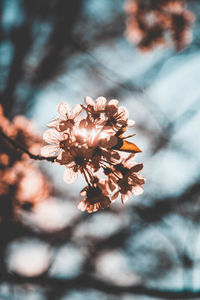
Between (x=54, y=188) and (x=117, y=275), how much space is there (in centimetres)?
196

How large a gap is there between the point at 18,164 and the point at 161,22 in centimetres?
302

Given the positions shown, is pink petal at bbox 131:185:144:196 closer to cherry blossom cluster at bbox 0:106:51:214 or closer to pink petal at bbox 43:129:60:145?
pink petal at bbox 43:129:60:145

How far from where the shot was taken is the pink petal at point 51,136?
1.35 meters

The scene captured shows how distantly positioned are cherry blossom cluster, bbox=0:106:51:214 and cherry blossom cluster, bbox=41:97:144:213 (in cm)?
92

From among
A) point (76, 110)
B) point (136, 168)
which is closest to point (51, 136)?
point (76, 110)

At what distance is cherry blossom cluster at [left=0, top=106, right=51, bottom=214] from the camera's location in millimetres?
2254

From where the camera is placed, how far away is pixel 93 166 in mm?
1242

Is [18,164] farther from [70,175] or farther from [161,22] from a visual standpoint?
[161,22]

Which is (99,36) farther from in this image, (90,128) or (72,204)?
(90,128)

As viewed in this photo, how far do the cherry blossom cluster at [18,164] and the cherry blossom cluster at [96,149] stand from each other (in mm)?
920

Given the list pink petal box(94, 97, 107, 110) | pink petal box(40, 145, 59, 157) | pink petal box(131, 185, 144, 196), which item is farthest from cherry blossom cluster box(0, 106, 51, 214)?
pink petal box(131, 185, 144, 196)

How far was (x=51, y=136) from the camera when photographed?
4.47 ft

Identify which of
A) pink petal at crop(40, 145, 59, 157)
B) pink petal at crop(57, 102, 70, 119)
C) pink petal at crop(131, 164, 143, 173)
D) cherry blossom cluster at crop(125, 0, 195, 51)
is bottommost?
pink petal at crop(131, 164, 143, 173)

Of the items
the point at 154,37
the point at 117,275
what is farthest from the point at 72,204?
the point at 154,37
